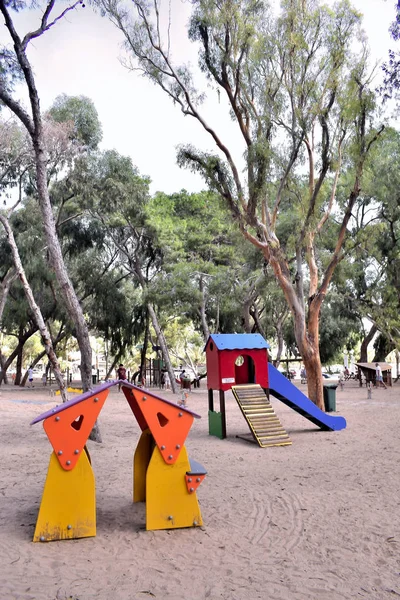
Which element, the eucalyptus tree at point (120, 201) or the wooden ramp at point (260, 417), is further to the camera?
the eucalyptus tree at point (120, 201)

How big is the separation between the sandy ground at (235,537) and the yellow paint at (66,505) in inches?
4.8

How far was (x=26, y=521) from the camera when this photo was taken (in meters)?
5.13

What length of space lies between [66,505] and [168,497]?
1.00m

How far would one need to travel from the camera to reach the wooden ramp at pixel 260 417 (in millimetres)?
10199

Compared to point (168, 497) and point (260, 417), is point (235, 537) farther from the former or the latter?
point (260, 417)

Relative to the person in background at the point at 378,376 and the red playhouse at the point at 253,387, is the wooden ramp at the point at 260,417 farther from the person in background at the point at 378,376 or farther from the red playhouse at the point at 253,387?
the person in background at the point at 378,376

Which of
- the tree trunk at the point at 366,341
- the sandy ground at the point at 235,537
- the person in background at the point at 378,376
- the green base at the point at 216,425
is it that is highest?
the tree trunk at the point at 366,341

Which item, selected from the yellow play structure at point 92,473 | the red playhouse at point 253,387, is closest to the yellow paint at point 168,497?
the yellow play structure at point 92,473

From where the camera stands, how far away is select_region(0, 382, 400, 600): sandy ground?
3645 mm

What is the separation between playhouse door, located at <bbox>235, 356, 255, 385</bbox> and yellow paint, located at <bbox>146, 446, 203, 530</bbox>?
7.06 m

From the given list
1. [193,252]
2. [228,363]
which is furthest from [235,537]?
[193,252]

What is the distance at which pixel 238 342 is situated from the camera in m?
11.7

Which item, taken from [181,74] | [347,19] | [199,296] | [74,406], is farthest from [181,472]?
[199,296]

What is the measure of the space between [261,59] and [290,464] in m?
10.8
